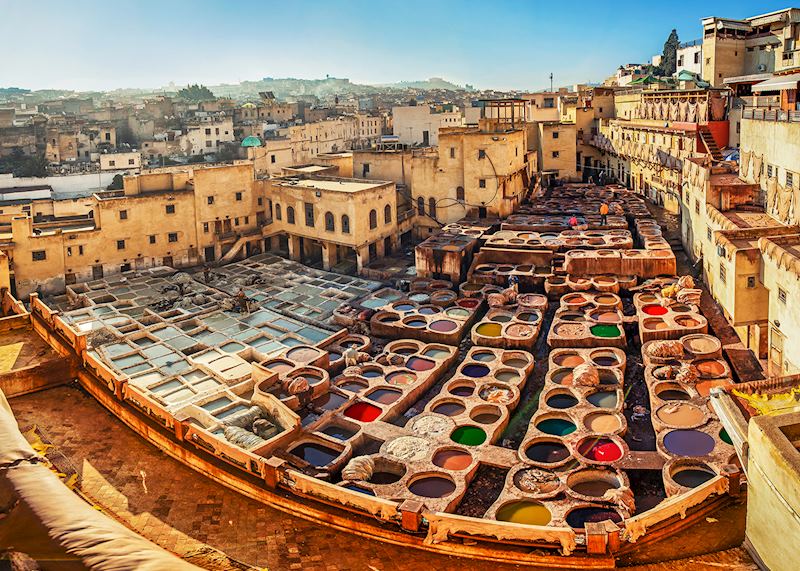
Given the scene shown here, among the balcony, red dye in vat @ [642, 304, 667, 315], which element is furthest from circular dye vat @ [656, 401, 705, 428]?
the balcony

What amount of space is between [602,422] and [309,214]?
76.1 feet

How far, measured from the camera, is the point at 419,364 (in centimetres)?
2539

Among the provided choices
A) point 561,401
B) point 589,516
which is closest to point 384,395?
point 561,401

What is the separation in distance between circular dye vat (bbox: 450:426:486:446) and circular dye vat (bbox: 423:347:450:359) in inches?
206

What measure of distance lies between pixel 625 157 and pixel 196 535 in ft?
142

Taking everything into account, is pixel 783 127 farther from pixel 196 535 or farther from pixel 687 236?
pixel 196 535

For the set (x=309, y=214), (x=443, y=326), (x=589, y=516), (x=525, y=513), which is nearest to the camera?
(x=589, y=516)

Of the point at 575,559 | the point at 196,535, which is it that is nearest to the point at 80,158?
the point at 196,535

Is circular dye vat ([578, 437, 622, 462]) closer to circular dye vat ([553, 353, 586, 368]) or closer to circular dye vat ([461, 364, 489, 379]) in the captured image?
circular dye vat ([553, 353, 586, 368])

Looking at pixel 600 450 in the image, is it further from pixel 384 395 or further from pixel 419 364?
pixel 419 364

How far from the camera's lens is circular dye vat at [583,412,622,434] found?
65.5 feet

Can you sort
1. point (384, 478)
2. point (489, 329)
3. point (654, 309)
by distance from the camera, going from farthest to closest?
1. point (489, 329)
2. point (654, 309)
3. point (384, 478)

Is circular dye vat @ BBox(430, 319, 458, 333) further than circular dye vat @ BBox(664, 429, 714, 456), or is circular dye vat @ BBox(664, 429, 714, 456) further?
circular dye vat @ BBox(430, 319, 458, 333)

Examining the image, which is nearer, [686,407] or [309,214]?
[686,407]
